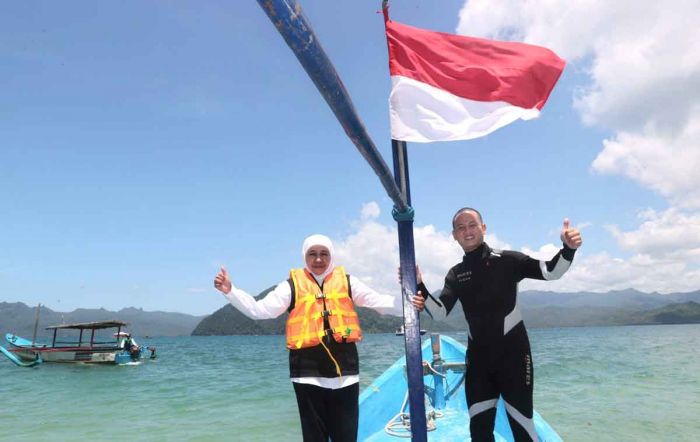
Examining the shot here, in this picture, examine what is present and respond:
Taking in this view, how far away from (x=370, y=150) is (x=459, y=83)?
1372mm

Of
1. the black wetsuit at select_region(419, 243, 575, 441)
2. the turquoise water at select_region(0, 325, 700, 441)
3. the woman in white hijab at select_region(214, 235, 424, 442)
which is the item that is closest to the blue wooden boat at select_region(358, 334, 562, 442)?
the black wetsuit at select_region(419, 243, 575, 441)

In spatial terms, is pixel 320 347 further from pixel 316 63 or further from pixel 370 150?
pixel 316 63

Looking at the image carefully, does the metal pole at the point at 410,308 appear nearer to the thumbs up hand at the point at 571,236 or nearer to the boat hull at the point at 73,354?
the thumbs up hand at the point at 571,236

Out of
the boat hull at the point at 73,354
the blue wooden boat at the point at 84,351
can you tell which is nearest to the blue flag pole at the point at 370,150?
the blue wooden boat at the point at 84,351

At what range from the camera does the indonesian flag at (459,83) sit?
3119mm

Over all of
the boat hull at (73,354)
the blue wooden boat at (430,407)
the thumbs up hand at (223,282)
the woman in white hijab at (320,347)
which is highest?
the thumbs up hand at (223,282)

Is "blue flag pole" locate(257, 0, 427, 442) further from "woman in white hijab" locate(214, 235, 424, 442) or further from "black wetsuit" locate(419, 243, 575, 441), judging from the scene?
"black wetsuit" locate(419, 243, 575, 441)

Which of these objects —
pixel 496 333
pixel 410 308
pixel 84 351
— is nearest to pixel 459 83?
pixel 410 308

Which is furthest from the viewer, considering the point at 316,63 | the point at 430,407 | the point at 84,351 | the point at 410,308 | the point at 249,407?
the point at 84,351

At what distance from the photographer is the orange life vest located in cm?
312

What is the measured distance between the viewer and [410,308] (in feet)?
9.69

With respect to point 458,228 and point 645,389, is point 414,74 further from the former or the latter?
point 645,389

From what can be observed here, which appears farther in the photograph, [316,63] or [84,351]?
[84,351]

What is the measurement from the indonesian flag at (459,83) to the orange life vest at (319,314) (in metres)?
1.22
